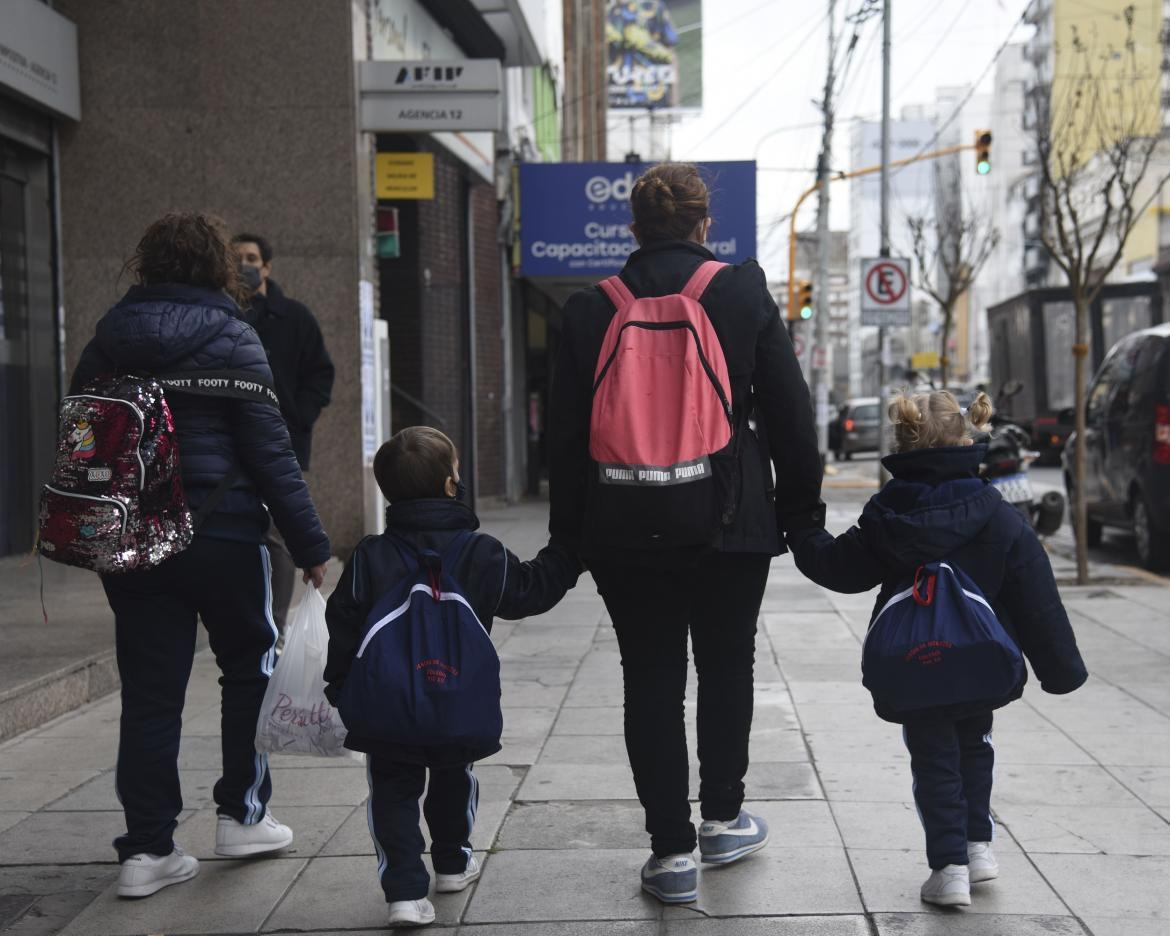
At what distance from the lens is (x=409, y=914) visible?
360cm

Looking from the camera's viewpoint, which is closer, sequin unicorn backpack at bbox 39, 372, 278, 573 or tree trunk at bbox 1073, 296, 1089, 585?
sequin unicorn backpack at bbox 39, 372, 278, 573

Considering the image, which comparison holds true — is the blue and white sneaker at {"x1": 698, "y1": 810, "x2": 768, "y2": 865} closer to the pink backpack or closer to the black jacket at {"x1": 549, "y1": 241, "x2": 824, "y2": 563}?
the black jacket at {"x1": 549, "y1": 241, "x2": 824, "y2": 563}

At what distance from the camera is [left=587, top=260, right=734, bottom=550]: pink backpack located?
353cm

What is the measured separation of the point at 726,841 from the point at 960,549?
1012 mm

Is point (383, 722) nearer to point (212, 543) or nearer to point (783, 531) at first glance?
point (212, 543)

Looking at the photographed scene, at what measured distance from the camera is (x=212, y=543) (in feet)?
13.0

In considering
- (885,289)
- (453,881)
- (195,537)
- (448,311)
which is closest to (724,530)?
(453,881)

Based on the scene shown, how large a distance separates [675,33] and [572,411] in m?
58.4

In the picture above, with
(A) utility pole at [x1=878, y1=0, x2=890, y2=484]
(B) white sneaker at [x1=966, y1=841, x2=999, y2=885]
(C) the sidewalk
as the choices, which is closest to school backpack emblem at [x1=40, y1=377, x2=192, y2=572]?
(C) the sidewalk

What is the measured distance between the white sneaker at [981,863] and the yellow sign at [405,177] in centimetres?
919

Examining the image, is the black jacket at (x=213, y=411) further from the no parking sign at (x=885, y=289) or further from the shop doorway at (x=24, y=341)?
the no parking sign at (x=885, y=289)

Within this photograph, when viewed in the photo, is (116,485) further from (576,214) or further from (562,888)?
(576,214)

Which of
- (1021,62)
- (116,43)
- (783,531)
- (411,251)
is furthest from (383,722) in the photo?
(1021,62)

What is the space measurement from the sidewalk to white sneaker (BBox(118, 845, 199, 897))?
30mm
